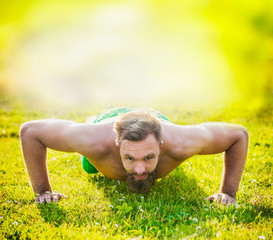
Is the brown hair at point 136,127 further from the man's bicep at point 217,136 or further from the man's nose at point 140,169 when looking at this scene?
the man's bicep at point 217,136

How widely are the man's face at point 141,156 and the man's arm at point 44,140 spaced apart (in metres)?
0.56

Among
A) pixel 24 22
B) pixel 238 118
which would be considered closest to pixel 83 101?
pixel 238 118

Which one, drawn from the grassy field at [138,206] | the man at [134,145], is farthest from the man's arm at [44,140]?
the grassy field at [138,206]

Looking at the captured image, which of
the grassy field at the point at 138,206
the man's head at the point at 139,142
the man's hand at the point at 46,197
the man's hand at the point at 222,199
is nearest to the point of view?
the grassy field at the point at 138,206

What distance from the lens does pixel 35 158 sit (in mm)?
4148

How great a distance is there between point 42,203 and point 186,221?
6.43 ft

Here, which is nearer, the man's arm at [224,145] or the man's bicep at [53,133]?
the man's bicep at [53,133]

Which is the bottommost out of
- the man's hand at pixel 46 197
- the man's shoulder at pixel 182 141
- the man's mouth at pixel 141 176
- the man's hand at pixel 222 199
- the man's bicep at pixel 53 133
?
the man's hand at pixel 222 199

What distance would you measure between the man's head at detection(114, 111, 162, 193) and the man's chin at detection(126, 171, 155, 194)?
1.3 inches

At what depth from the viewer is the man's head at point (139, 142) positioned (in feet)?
11.9

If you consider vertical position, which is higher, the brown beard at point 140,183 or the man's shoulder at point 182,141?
the man's shoulder at point 182,141

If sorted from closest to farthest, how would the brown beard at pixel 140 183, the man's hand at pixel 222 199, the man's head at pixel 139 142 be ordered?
the man's head at pixel 139 142 < the brown beard at pixel 140 183 < the man's hand at pixel 222 199

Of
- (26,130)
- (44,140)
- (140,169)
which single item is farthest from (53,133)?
(140,169)

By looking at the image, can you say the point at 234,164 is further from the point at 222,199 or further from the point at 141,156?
the point at 141,156
